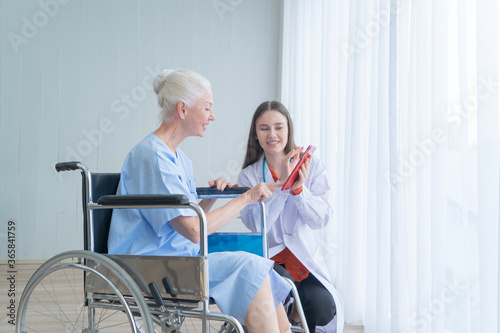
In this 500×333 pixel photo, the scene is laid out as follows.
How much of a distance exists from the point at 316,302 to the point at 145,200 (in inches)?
35.1

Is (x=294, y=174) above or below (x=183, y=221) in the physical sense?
above

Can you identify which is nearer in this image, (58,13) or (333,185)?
(333,185)

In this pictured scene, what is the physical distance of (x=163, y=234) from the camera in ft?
4.93

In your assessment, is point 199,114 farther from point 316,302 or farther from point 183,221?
point 316,302

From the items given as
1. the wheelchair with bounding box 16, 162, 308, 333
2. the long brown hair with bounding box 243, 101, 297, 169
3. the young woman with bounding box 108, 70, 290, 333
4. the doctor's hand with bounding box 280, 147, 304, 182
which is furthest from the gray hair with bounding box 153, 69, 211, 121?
the long brown hair with bounding box 243, 101, 297, 169

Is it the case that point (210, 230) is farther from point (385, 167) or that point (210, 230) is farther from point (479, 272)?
point (385, 167)

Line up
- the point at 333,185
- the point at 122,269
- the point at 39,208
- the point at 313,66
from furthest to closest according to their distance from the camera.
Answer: the point at 39,208 → the point at 313,66 → the point at 333,185 → the point at 122,269

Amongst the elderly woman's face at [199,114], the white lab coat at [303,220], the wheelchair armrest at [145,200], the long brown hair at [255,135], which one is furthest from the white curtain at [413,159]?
the wheelchair armrest at [145,200]

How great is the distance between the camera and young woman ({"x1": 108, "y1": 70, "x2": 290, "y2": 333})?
136 centimetres

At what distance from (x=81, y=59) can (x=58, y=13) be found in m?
0.41

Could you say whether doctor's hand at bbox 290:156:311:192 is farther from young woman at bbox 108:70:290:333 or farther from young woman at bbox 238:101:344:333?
young woman at bbox 108:70:290:333

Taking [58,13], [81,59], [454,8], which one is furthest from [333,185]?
[58,13]

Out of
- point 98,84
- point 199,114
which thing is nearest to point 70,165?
point 199,114

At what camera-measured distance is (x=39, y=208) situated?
4.15 meters
